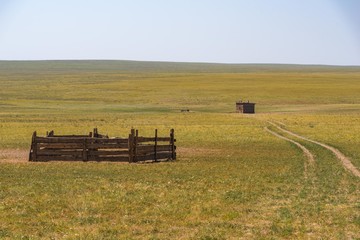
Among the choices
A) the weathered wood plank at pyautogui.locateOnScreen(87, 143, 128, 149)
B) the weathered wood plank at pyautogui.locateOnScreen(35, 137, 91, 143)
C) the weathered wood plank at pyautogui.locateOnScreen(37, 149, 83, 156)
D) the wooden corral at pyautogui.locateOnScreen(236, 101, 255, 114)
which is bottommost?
the wooden corral at pyautogui.locateOnScreen(236, 101, 255, 114)

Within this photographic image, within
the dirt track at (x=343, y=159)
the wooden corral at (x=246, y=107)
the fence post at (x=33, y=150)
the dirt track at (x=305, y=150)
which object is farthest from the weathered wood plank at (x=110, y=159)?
the wooden corral at (x=246, y=107)

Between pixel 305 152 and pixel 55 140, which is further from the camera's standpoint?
pixel 305 152

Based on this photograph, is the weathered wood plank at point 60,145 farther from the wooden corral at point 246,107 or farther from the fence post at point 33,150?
the wooden corral at point 246,107

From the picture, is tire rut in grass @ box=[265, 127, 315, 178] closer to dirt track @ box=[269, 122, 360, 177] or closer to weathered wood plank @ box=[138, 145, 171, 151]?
dirt track @ box=[269, 122, 360, 177]

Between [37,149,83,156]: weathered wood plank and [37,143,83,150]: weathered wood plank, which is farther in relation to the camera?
[37,149,83,156]: weathered wood plank

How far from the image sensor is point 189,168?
3139cm

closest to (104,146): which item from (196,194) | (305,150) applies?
(196,194)

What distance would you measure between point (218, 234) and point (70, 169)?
52.4 ft

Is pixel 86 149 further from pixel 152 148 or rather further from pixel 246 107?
pixel 246 107

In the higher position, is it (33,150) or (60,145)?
(60,145)

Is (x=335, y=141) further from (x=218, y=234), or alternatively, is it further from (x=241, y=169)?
(x=218, y=234)

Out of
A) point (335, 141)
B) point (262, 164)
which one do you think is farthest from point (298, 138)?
point (262, 164)

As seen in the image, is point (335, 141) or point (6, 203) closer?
point (6, 203)

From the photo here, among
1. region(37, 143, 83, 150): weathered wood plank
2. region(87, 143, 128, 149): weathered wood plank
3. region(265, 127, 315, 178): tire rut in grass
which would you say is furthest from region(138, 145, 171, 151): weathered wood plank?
region(265, 127, 315, 178): tire rut in grass
